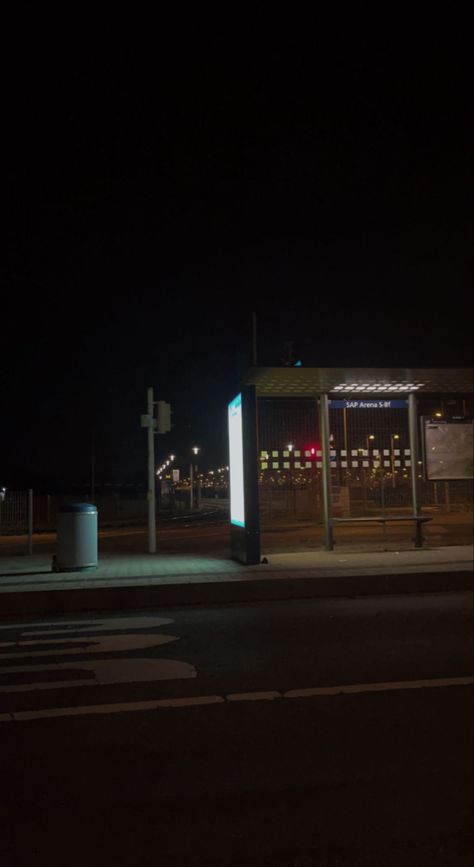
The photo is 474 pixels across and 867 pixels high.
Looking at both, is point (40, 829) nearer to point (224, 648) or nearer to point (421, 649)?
point (224, 648)

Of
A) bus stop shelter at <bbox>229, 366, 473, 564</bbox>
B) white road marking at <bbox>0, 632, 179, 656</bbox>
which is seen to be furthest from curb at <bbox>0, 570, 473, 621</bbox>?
bus stop shelter at <bbox>229, 366, 473, 564</bbox>

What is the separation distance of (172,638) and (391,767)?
399 cm

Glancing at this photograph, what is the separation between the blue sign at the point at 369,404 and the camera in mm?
15469

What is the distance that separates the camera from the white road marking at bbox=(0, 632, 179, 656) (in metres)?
7.36

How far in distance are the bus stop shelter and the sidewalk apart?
4.83 ft

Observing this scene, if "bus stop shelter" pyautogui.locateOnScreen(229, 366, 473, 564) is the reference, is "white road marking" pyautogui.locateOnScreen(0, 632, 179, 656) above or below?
below

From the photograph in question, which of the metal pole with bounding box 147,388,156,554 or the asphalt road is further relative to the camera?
the metal pole with bounding box 147,388,156,554

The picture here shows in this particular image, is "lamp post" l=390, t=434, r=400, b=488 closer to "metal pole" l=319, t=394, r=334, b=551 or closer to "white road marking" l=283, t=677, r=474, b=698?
"metal pole" l=319, t=394, r=334, b=551

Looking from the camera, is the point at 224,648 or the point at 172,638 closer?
the point at 224,648

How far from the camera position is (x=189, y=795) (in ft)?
13.0

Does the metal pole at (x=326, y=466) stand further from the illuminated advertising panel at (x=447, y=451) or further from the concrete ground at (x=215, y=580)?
the illuminated advertising panel at (x=447, y=451)

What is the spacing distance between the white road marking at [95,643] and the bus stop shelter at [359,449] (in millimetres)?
5739

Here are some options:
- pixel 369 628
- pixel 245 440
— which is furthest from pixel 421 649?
pixel 245 440

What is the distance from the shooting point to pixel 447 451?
15.4 m
